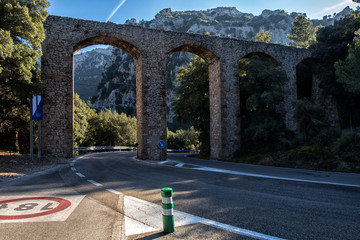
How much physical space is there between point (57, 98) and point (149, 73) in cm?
632

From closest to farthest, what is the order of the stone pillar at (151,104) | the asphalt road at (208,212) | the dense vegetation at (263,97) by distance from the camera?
the asphalt road at (208,212), the dense vegetation at (263,97), the stone pillar at (151,104)

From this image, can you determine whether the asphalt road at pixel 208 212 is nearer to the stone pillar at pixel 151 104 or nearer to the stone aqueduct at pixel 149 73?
the stone aqueduct at pixel 149 73

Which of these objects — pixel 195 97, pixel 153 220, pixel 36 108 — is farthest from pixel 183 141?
pixel 153 220

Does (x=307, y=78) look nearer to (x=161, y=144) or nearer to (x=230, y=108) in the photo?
(x=230, y=108)

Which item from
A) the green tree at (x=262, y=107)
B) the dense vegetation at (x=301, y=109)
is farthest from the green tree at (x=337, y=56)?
the green tree at (x=262, y=107)

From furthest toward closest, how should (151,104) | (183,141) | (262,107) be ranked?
(183,141)
(262,107)
(151,104)

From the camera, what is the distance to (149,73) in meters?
18.0

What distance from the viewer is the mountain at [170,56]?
10431cm

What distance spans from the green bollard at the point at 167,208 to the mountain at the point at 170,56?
85.5 m

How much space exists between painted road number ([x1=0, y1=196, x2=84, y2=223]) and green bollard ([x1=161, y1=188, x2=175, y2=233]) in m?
1.71

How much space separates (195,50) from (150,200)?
55.8 ft

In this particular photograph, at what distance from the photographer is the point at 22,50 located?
35.9 ft

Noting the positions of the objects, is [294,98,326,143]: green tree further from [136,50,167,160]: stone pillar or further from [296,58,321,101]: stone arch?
[296,58,321,101]: stone arch

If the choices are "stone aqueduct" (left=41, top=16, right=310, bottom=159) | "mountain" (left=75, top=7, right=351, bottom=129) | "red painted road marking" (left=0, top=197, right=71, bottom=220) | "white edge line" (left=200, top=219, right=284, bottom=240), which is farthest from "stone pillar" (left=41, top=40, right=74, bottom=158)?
"mountain" (left=75, top=7, right=351, bottom=129)
